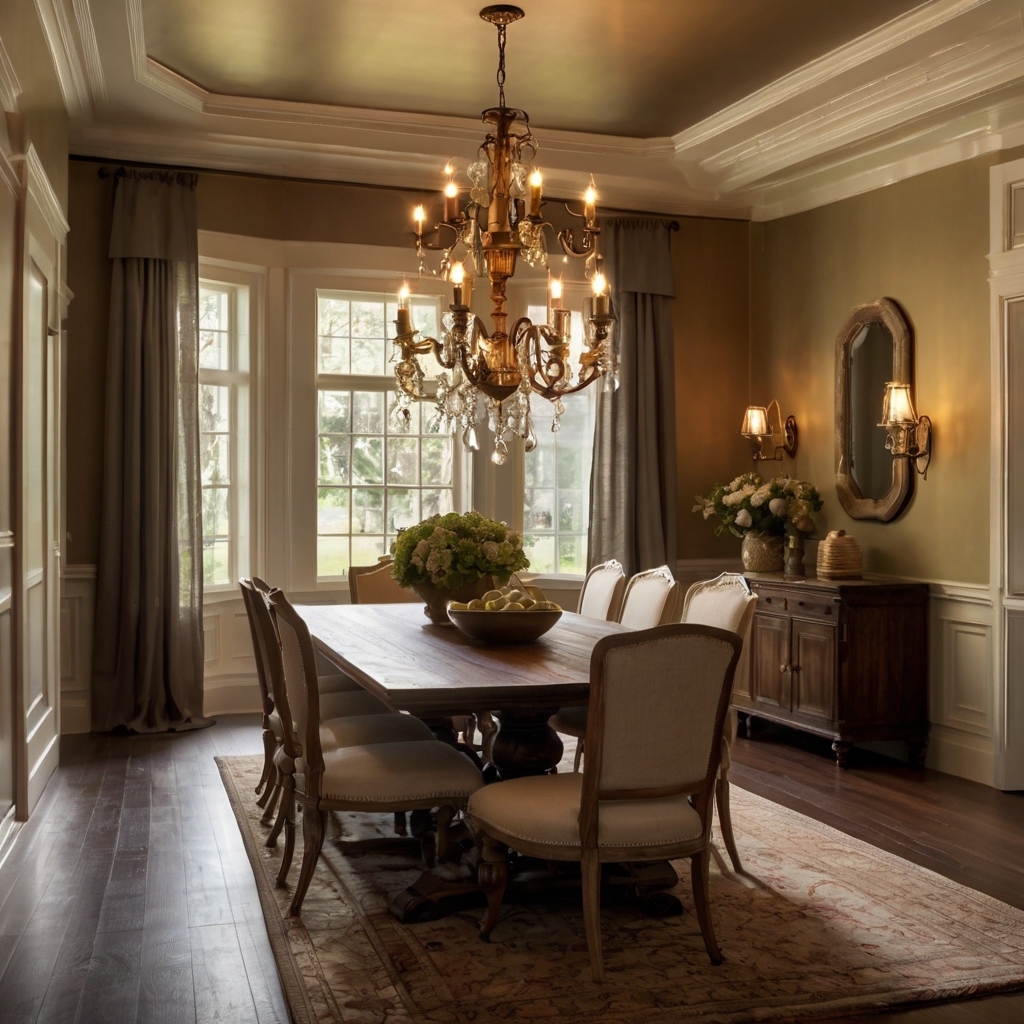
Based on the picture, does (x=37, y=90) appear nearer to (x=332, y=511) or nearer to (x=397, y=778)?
(x=332, y=511)

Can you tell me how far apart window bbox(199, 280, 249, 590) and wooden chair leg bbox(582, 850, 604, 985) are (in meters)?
4.05

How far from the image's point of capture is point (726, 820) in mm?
3744

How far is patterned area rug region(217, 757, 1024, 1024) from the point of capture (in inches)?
109

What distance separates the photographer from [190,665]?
19.9 ft

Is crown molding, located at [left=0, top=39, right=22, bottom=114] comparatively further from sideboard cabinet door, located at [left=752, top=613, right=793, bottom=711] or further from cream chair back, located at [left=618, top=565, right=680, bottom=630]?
sideboard cabinet door, located at [left=752, top=613, right=793, bottom=711]

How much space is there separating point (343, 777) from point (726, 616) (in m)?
1.35

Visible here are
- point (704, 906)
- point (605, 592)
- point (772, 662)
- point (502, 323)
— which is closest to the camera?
point (704, 906)

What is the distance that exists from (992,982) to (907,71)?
3.77m

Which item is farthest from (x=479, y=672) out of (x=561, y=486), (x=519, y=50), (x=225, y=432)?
(x=561, y=486)

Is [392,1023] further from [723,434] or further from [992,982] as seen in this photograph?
[723,434]

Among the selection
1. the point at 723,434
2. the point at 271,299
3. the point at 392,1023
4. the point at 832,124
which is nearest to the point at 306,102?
the point at 271,299

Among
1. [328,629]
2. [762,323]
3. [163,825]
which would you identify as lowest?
[163,825]

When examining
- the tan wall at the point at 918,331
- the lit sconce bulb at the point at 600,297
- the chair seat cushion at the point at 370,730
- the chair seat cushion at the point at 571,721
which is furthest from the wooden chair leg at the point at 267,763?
the tan wall at the point at 918,331

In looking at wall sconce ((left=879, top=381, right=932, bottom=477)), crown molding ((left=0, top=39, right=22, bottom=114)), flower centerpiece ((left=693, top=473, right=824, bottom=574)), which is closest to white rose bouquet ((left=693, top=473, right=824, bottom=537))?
flower centerpiece ((left=693, top=473, right=824, bottom=574))
